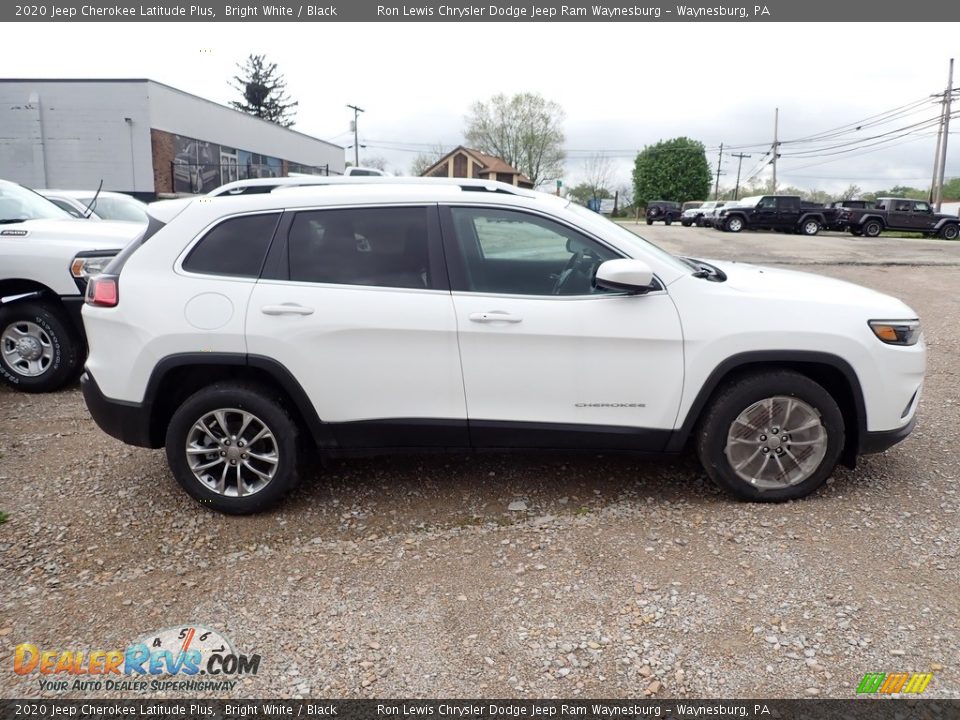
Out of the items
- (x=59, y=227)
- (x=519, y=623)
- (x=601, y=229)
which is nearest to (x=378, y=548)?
(x=519, y=623)

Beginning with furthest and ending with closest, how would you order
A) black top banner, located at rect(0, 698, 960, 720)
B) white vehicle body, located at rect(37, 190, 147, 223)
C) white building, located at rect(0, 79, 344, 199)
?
white building, located at rect(0, 79, 344, 199)
white vehicle body, located at rect(37, 190, 147, 223)
black top banner, located at rect(0, 698, 960, 720)

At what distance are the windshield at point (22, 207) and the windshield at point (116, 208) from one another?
2.79m

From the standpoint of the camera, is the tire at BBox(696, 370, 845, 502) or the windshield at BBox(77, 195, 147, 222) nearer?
the tire at BBox(696, 370, 845, 502)

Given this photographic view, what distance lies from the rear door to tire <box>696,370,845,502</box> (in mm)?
1348

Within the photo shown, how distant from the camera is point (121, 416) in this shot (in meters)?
3.70

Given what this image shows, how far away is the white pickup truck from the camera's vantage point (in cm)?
605

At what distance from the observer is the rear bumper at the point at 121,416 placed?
368cm

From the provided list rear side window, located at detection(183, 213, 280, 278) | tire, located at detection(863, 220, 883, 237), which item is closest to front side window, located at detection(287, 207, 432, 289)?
rear side window, located at detection(183, 213, 280, 278)

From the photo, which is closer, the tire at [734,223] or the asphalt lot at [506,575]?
the asphalt lot at [506,575]

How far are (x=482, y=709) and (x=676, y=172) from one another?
242 ft

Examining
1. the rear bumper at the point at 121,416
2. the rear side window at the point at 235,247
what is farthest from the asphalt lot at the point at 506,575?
the rear side window at the point at 235,247

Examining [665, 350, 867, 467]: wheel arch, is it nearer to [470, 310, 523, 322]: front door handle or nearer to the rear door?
[470, 310, 523, 322]: front door handle

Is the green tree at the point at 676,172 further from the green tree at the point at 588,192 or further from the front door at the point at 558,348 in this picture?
the front door at the point at 558,348

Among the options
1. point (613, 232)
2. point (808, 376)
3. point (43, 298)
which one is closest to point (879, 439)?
point (808, 376)
